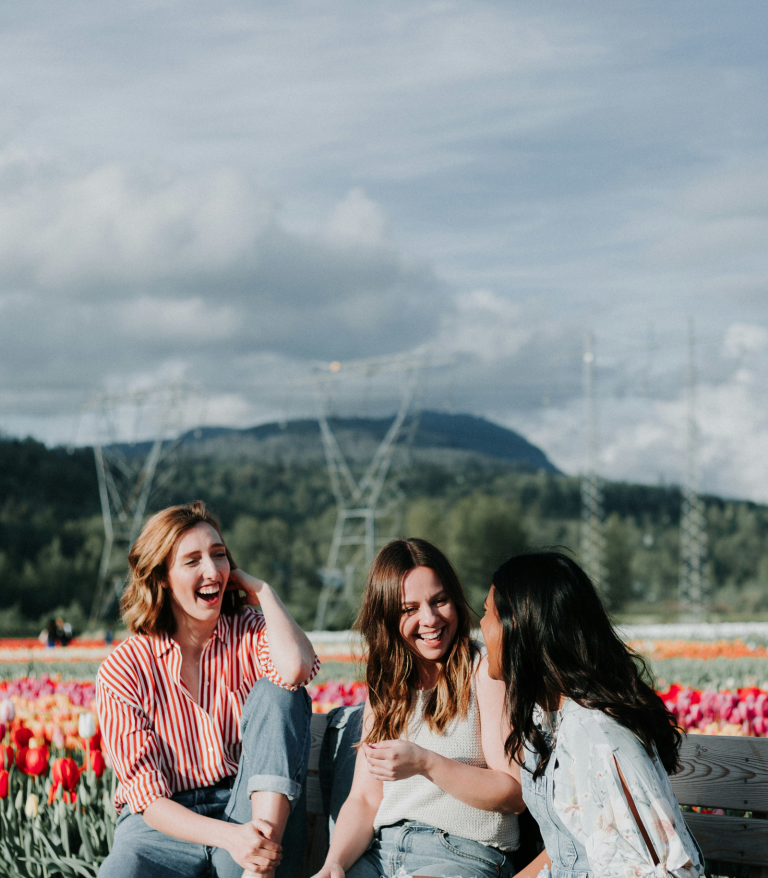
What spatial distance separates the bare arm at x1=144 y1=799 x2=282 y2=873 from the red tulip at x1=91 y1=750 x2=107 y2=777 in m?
0.75

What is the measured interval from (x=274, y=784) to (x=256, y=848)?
161mm

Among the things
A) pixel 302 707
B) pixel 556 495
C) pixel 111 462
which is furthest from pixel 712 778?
pixel 556 495

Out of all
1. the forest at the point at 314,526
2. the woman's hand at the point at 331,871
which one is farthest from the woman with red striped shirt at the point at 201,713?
the forest at the point at 314,526

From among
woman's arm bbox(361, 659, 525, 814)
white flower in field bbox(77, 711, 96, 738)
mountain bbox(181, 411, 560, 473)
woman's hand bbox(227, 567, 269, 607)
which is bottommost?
white flower in field bbox(77, 711, 96, 738)

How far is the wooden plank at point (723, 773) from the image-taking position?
258cm

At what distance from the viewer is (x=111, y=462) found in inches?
1318

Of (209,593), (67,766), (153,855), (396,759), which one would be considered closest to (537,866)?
(396,759)

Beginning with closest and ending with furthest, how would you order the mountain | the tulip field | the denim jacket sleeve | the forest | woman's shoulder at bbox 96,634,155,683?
1. the denim jacket sleeve
2. woman's shoulder at bbox 96,634,155,683
3. the tulip field
4. the forest
5. the mountain

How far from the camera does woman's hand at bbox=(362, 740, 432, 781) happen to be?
95.9 inches

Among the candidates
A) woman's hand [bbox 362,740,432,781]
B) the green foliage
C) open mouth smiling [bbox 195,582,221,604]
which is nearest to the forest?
the green foliage

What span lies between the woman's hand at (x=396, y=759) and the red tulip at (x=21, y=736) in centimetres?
178

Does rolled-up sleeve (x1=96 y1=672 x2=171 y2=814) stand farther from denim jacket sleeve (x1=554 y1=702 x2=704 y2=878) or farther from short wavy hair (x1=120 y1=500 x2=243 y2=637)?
denim jacket sleeve (x1=554 y1=702 x2=704 y2=878)

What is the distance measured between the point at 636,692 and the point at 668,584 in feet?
162

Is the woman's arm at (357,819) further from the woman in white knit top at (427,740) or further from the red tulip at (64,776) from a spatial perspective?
the red tulip at (64,776)
